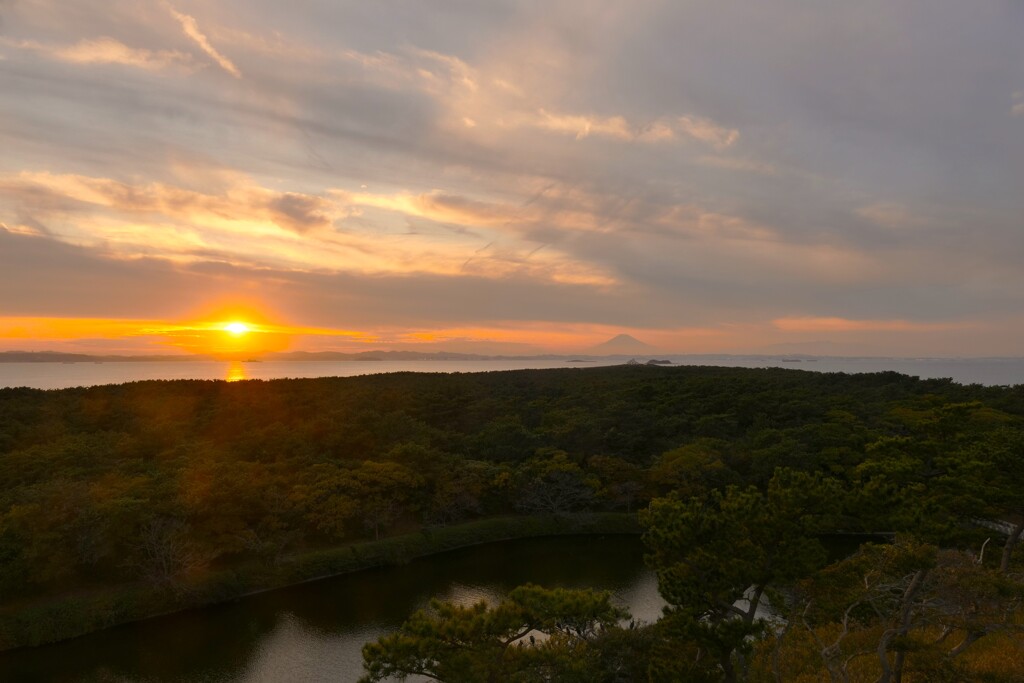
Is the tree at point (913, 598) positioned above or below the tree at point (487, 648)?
above

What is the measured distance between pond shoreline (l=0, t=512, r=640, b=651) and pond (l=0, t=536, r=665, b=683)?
58 cm

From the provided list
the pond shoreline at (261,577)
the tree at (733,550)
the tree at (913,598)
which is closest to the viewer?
the tree at (913,598)

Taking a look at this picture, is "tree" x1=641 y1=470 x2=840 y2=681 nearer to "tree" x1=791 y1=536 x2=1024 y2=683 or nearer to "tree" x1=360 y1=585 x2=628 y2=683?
"tree" x1=791 y1=536 x2=1024 y2=683

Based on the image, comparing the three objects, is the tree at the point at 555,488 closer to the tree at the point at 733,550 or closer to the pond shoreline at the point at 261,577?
the pond shoreline at the point at 261,577

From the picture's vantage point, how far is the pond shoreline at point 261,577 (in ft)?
84.2

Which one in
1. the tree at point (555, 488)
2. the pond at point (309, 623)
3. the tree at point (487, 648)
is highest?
the tree at point (487, 648)

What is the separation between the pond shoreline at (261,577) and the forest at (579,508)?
163 mm

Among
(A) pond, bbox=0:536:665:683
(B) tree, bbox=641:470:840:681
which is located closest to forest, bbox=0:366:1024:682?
(B) tree, bbox=641:470:840:681

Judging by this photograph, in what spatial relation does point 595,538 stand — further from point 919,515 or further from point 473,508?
point 919,515

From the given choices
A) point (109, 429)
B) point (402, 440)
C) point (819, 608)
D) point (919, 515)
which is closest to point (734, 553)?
point (819, 608)

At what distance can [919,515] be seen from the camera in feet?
46.4

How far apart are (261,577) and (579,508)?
2498 cm

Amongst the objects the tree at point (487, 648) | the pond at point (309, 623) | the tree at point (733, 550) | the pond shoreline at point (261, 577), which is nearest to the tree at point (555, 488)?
the pond shoreline at point (261, 577)

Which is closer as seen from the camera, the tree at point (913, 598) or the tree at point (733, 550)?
the tree at point (913, 598)
